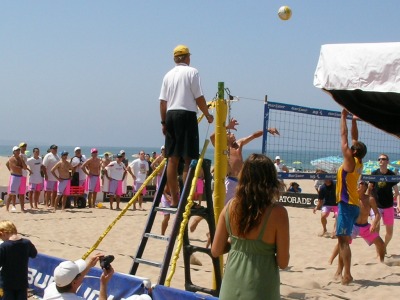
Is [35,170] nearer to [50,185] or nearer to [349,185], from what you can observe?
[50,185]

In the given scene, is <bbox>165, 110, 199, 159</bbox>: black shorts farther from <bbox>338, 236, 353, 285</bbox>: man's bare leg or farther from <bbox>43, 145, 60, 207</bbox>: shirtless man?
<bbox>43, 145, 60, 207</bbox>: shirtless man

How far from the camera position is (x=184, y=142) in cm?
551

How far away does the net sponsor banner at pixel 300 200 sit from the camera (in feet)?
55.4

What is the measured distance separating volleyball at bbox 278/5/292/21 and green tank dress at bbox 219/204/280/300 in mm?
5201

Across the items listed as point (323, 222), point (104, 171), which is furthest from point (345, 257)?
point (104, 171)

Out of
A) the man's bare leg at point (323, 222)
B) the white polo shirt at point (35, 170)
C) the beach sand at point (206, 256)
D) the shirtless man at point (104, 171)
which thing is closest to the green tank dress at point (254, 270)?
the beach sand at point (206, 256)

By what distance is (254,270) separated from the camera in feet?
10.8

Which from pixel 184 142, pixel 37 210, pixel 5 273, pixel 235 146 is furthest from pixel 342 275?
pixel 37 210

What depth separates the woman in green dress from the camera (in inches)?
128

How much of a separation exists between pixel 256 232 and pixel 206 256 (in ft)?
17.6

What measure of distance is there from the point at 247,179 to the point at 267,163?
13cm

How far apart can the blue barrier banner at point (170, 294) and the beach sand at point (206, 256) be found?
5.30 feet

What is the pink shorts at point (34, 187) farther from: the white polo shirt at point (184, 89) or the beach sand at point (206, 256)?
the white polo shirt at point (184, 89)

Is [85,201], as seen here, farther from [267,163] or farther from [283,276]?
[267,163]
